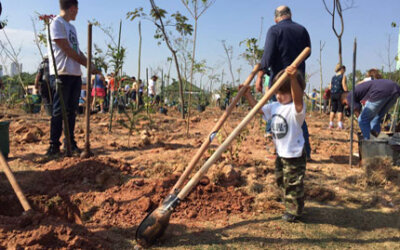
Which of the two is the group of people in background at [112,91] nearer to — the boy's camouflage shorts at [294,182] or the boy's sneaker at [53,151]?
the boy's sneaker at [53,151]

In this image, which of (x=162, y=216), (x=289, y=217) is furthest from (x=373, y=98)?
(x=162, y=216)

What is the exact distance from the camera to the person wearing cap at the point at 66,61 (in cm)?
348

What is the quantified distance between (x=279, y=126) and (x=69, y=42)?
9.08 ft

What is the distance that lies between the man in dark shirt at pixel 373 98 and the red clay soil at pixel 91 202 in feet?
9.01

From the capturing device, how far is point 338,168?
3770 mm

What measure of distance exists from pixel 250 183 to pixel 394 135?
2709 millimetres

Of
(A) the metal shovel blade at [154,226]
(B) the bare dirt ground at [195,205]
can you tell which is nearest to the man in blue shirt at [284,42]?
(B) the bare dirt ground at [195,205]

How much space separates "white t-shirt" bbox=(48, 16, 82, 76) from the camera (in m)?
3.45

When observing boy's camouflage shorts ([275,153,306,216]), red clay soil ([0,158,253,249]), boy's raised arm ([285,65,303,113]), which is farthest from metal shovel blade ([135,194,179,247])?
boy's raised arm ([285,65,303,113])

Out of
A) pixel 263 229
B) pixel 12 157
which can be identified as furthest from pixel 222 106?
pixel 263 229

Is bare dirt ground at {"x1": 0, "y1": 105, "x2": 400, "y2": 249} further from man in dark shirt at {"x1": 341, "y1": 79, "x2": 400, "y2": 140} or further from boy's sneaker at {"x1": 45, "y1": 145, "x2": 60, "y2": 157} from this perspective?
man in dark shirt at {"x1": 341, "y1": 79, "x2": 400, "y2": 140}

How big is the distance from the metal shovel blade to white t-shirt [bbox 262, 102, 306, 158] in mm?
923

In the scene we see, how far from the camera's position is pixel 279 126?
7.56ft

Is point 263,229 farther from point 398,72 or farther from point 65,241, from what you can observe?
point 398,72
